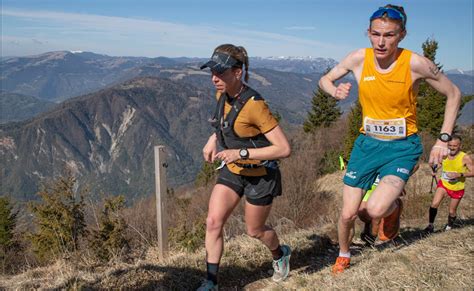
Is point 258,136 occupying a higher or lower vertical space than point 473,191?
higher

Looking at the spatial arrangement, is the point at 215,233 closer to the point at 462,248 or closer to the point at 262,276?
the point at 262,276

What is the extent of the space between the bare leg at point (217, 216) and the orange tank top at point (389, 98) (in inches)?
56.3

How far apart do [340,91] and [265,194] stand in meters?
1.11

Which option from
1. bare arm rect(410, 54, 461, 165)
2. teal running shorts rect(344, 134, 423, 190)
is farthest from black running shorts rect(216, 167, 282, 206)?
bare arm rect(410, 54, 461, 165)

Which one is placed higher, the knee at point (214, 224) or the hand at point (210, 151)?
the hand at point (210, 151)

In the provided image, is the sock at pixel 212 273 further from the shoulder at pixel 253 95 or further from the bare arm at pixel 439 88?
the bare arm at pixel 439 88

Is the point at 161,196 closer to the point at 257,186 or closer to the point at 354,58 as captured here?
the point at 257,186

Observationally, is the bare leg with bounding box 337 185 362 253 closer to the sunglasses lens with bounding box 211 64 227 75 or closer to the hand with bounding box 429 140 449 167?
the hand with bounding box 429 140 449 167

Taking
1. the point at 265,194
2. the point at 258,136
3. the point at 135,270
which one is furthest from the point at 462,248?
the point at 135,270

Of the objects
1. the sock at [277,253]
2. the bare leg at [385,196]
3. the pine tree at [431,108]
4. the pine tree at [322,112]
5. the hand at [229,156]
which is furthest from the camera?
the pine tree at [322,112]

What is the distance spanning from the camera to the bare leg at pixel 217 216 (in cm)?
362

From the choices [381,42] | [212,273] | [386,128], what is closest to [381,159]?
[386,128]

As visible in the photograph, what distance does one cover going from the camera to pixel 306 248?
5.20 m

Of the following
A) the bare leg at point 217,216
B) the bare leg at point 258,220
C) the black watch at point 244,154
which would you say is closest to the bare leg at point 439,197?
the bare leg at point 258,220
